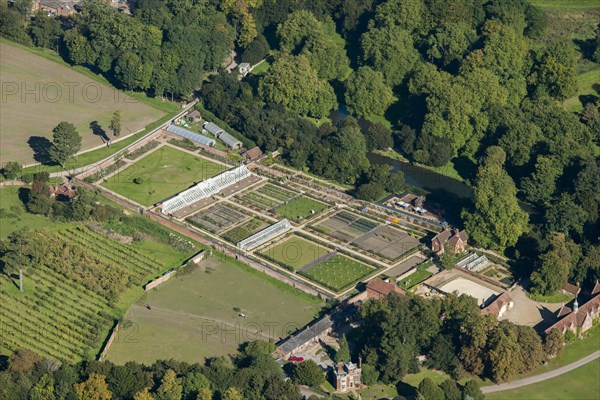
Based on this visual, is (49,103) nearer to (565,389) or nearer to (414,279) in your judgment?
(414,279)

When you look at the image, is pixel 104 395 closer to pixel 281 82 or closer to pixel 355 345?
pixel 355 345

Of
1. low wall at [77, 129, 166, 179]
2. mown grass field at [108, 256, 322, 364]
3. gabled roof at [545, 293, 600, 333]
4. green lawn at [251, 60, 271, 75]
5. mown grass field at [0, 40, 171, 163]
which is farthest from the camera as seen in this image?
green lawn at [251, 60, 271, 75]

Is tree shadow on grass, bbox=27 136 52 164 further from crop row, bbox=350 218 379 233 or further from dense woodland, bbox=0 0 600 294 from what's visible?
crop row, bbox=350 218 379 233

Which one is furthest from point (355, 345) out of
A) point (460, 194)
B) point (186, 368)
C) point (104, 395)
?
→ point (460, 194)

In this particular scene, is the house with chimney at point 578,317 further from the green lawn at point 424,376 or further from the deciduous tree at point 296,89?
the deciduous tree at point 296,89

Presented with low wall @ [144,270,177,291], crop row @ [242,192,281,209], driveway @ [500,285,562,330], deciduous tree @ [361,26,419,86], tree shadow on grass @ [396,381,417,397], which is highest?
deciduous tree @ [361,26,419,86]

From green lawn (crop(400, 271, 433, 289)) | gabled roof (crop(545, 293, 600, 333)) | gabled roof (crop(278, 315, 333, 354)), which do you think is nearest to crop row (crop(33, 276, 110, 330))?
gabled roof (crop(278, 315, 333, 354))
